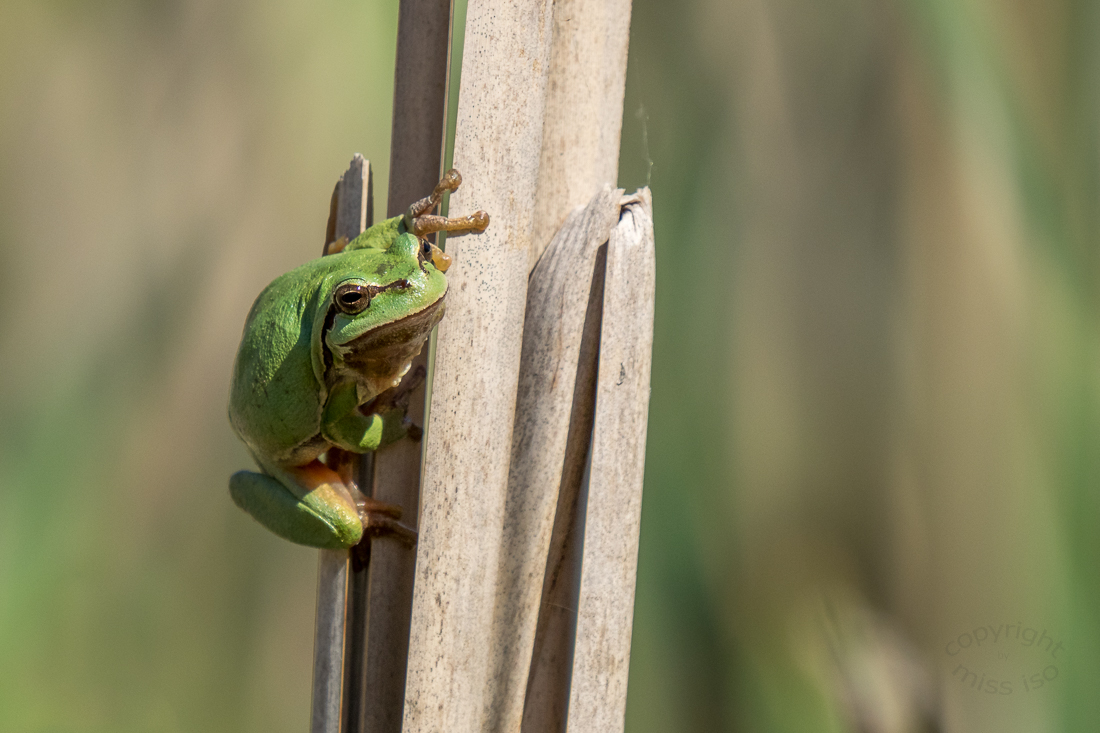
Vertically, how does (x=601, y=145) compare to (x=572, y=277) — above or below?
above

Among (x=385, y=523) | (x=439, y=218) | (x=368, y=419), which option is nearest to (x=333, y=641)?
(x=385, y=523)

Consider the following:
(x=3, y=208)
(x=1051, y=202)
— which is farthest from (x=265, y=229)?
(x=1051, y=202)

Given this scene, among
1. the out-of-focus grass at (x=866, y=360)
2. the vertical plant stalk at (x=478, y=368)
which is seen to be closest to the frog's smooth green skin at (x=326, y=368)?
the vertical plant stalk at (x=478, y=368)

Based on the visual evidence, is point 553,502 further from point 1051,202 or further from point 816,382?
point 1051,202

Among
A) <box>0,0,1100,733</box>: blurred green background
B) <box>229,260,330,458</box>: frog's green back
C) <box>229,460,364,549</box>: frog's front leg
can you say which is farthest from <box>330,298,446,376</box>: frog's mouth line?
<box>0,0,1100,733</box>: blurred green background

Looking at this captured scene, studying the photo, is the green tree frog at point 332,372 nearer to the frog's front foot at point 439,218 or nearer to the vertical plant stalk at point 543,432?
the frog's front foot at point 439,218

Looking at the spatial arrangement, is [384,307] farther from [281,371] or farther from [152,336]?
[152,336]

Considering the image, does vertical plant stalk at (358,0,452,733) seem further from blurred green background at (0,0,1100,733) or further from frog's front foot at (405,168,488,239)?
blurred green background at (0,0,1100,733)
